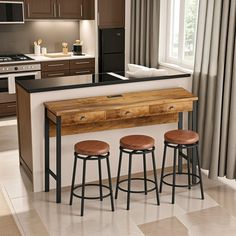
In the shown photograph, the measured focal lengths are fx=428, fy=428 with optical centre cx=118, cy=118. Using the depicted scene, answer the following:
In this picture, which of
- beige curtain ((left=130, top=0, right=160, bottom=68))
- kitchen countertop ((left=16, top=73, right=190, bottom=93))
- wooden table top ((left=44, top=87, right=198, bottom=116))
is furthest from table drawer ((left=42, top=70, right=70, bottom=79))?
wooden table top ((left=44, top=87, right=198, bottom=116))

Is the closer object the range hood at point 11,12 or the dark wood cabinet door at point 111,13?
the range hood at point 11,12

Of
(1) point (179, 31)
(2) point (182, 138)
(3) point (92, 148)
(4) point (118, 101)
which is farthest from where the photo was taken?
(1) point (179, 31)

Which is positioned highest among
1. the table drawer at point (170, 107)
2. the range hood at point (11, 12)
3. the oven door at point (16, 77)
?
the range hood at point (11, 12)

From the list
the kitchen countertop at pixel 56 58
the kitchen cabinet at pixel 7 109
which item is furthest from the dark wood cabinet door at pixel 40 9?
the kitchen cabinet at pixel 7 109

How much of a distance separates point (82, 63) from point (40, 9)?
3.60 feet

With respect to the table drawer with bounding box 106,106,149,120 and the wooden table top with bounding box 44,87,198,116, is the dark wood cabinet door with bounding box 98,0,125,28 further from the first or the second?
the table drawer with bounding box 106,106,149,120

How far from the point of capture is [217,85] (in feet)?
14.6

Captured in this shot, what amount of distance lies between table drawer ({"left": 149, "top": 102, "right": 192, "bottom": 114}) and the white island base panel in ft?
1.48

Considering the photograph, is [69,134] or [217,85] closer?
[69,134]

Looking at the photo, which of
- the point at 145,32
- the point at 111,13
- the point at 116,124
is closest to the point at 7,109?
the point at 111,13

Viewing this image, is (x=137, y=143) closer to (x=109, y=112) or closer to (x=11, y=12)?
(x=109, y=112)

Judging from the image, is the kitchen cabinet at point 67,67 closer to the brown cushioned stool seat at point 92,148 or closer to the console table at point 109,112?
the console table at point 109,112

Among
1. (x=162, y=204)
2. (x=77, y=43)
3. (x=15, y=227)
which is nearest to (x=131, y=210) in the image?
(x=162, y=204)

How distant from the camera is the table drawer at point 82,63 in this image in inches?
280
